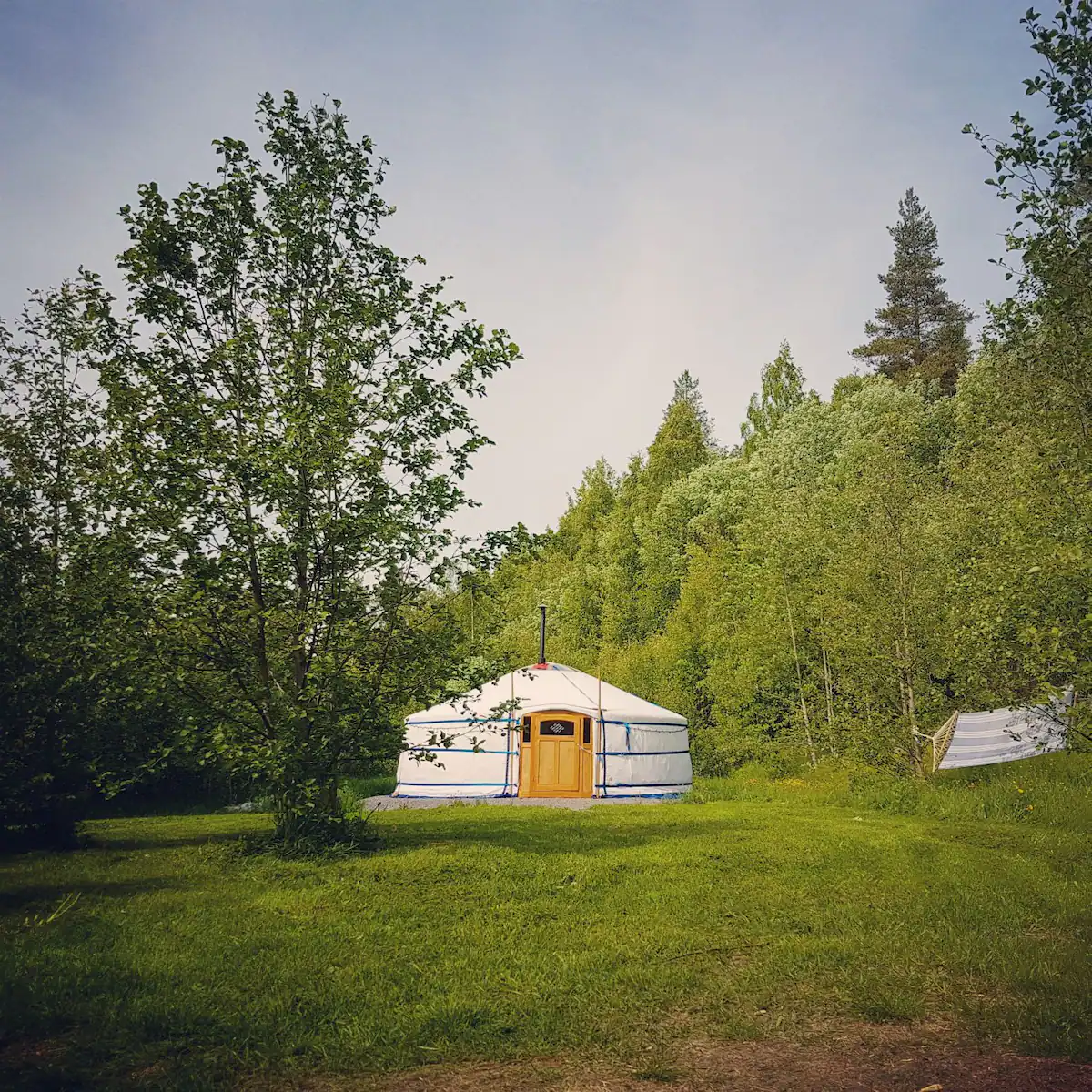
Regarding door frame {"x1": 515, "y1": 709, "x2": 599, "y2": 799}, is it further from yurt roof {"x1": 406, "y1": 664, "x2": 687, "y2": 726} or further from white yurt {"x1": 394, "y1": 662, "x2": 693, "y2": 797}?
yurt roof {"x1": 406, "y1": 664, "x2": 687, "y2": 726}

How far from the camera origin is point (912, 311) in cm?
3744

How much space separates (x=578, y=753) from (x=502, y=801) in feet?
6.12

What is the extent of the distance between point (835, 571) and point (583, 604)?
22000mm

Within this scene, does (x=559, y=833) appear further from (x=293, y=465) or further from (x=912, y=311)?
(x=912, y=311)

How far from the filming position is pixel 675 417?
40.8 metres

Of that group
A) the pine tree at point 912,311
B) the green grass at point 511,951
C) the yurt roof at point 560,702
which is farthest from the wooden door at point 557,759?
the pine tree at point 912,311

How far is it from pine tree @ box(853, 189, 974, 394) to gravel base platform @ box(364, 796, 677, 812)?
2589cm

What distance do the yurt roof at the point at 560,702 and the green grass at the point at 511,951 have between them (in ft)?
25.6

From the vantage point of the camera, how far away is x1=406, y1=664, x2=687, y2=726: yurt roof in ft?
56.2

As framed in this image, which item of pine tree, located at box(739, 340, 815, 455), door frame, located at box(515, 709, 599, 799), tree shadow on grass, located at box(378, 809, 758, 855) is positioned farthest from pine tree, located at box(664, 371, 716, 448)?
tree shadow on grass, located at box(378, 809, 758, 855)

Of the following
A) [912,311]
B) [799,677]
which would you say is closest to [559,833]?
[799,677]

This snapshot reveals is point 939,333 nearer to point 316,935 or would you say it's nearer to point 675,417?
point 675,417

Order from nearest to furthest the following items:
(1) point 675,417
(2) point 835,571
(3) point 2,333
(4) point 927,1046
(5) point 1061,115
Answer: (4) point 927,1046 → (5) point 1061,115 → (3) point 2,333 → (2) point 835,571 → (1) point 675,417

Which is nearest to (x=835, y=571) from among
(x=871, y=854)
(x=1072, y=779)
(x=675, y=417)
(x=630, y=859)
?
(x=1072, y=779)
